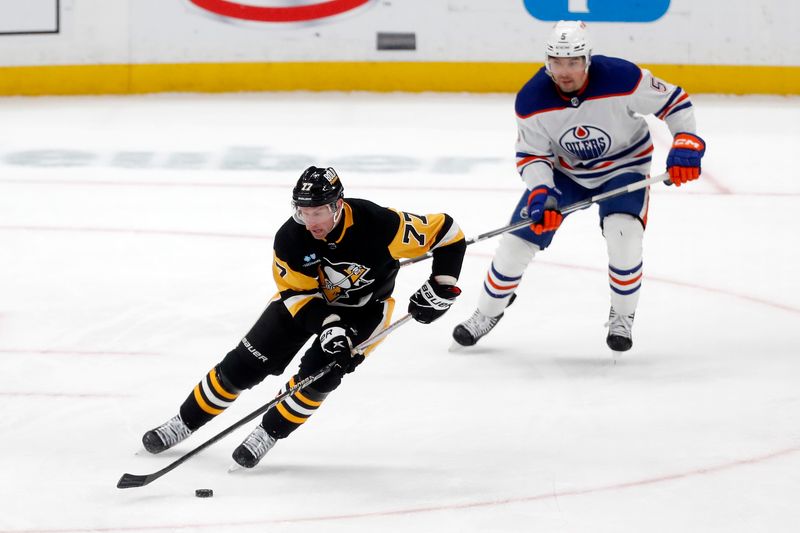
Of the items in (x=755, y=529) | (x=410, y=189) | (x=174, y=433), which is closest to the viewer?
(x=755, y=529)

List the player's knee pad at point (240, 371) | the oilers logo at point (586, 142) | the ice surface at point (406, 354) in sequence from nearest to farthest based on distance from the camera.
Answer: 1. the ice surface at point (406, 354)
2. the player's knee pad at point (240, 371)
3. the oilers logo at point (586, 142)

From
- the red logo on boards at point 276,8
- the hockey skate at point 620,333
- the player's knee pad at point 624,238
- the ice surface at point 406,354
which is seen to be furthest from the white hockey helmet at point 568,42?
the red logo on boards at point 276,8

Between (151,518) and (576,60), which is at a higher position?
(576,60)

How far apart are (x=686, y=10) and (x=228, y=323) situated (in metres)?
4.75

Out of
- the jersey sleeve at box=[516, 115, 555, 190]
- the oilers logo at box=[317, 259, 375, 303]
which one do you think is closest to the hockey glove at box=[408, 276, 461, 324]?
the oilers logo at box=[317, 259, 375, 303]

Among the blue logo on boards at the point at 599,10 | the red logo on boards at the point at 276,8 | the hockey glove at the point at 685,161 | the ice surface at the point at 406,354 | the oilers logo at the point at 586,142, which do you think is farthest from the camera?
the red logo on boards at the point at 276,8

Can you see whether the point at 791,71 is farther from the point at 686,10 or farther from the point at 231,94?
the point at 231,94

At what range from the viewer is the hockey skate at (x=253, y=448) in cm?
321

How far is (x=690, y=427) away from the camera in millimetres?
3473

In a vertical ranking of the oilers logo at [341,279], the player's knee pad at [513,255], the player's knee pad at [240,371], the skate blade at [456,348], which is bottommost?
the skate blade at [456,348]

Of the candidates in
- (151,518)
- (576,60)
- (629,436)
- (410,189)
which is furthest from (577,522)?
(410,189)

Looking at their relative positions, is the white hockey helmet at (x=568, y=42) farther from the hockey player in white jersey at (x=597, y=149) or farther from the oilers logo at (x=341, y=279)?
the oilers logo at (x=341, y=279)

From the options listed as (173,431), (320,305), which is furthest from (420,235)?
(173,431)

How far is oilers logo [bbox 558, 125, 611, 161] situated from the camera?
3.99 m
